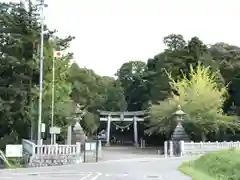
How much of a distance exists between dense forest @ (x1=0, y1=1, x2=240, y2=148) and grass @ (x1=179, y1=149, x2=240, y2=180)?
1497 centimetres

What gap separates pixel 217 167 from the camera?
2153 cm

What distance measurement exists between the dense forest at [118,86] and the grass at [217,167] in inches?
589

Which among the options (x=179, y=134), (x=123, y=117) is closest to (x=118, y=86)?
(x=123, y=117)

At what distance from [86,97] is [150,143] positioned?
46.1ft

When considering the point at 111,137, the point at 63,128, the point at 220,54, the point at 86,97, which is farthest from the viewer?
the point at 111,137

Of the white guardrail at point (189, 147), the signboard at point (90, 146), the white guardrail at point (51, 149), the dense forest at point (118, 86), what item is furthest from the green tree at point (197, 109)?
the white guardrail at point (51, 149)

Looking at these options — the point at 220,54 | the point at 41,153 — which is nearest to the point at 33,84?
the point at 41,153

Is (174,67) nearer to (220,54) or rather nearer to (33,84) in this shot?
(220,54)

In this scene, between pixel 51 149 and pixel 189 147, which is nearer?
pixel 51 149

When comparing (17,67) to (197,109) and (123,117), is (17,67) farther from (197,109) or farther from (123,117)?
(123,117)

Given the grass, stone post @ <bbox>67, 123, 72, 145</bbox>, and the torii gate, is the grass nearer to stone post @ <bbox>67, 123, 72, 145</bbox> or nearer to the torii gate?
stone post @ <bbox>67, 123, 72, 145</bbox>

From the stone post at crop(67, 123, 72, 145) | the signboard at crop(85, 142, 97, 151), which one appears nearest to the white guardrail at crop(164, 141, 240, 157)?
the stone post at crop(67, 123, 72, 145)

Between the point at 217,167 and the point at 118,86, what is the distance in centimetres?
4221

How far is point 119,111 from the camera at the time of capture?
2426 inches
